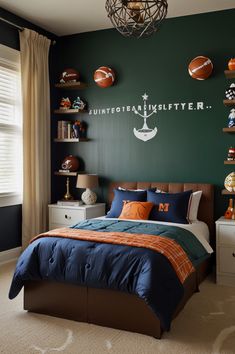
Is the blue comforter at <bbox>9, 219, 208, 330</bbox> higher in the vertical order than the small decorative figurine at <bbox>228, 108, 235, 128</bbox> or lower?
lower

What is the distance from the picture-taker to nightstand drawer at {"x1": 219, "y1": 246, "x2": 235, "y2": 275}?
404 cm

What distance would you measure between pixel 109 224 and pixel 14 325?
4.28ft

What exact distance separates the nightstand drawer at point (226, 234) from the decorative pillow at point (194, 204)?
0.42 m

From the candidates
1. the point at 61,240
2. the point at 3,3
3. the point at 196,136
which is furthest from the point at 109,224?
the point at 3,3

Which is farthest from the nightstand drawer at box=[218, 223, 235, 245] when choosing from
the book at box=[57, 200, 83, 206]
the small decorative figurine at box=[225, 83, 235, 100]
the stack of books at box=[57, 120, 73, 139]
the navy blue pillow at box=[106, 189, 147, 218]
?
the stack of books at box=[57, 120, 73, 139]

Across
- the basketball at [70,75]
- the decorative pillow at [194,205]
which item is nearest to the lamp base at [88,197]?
the decorative pillow at [194,205]

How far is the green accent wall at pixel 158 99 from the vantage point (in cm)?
465

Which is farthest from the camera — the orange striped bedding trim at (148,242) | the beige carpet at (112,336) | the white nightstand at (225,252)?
the white nightstand at (225,252)

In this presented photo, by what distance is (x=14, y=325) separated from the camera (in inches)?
119

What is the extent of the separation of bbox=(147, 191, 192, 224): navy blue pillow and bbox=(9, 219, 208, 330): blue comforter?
28.4 inches

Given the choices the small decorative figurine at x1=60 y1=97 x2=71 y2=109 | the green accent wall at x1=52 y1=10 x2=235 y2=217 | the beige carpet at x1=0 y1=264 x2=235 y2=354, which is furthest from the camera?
the small decorative figurine at x1=60 y1=97 x2=71 y2=109

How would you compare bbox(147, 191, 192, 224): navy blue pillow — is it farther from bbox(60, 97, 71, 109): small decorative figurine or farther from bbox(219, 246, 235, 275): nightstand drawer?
bbox(60, 97, 71, 109): small decorative figurine

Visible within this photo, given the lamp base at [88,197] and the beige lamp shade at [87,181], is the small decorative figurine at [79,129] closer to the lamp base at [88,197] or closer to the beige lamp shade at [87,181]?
the beige lamp shade at [87,181]

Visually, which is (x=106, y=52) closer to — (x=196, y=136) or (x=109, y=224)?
(x=196, y=136)
